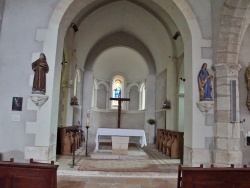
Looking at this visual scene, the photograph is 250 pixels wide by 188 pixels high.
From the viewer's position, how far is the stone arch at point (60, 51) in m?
5.50

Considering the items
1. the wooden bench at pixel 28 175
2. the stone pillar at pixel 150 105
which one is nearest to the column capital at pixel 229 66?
the wooden bench at pixel 28 175

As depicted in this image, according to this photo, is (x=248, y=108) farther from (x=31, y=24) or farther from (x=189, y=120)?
(x=31, y=24)

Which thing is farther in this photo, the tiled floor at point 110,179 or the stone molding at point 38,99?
the stone molding at point 38,99

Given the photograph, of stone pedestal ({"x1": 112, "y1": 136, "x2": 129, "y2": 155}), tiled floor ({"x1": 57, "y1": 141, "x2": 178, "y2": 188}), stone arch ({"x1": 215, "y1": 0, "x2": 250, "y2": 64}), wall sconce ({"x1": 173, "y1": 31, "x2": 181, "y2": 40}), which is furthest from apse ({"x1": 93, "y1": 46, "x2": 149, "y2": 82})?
tiled floor ({"x1": 57, "y1": 141, "x2": 178, "y2": 188})

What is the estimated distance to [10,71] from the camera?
5.55 meters

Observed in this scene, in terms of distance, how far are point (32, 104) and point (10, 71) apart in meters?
1.00

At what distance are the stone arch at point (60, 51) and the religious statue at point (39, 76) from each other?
0.15 metres

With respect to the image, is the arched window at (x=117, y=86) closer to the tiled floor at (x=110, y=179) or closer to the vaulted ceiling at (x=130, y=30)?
the vaulted ceiling at (x=130, y=30)

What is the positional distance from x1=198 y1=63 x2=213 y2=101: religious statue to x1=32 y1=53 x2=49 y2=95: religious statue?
149 inches

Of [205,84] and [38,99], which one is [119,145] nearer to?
[38,99]

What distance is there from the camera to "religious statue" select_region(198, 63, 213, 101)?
5.52m

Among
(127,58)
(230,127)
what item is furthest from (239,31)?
(127,58)

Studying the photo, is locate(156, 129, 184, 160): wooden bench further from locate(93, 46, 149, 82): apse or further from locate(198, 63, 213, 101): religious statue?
locate(93, 46, 149, 82): apse

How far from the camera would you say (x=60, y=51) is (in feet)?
19.9
